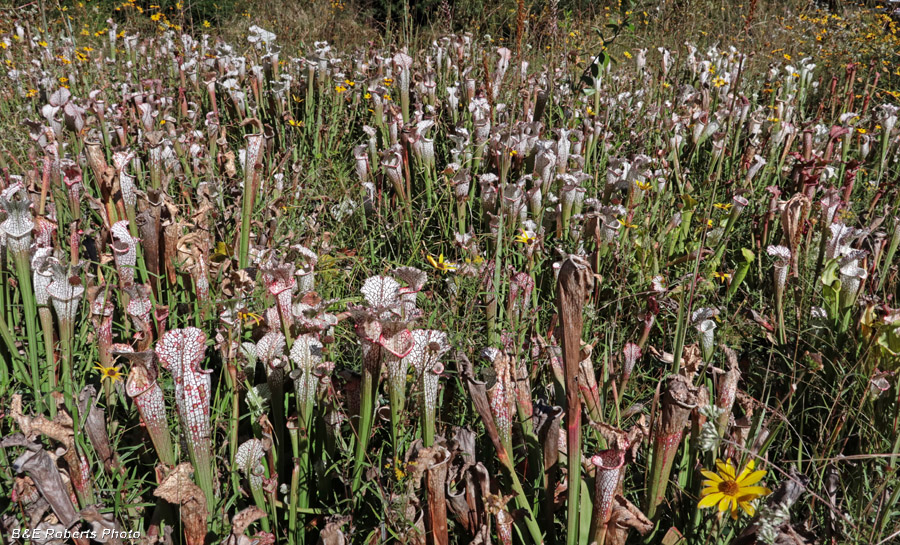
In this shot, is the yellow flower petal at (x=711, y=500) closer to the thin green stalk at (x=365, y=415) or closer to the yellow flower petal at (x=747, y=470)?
the yellow flower petal at (x=747, y=470)

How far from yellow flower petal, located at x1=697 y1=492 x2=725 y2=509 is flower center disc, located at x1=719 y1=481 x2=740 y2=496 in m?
0.01

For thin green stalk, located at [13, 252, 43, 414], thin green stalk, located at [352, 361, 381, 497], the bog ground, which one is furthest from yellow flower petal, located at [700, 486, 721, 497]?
thin green stalk, located at [13, 252, 43, 414]

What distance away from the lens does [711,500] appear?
1.10 meters

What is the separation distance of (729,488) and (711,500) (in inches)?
1.7

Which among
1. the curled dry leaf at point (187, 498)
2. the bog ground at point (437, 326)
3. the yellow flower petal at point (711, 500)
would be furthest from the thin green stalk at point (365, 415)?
the yellow flower petal at point (711, 500)

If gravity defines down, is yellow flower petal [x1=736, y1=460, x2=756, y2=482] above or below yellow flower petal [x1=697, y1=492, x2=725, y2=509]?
above

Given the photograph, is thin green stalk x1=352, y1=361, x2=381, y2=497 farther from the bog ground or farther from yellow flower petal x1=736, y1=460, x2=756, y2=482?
yellow flower petal x1=736, y1=460, x2=756, y2=482

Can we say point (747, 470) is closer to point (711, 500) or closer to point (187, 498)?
point (711, 500)

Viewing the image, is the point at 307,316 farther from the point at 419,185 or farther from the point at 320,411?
the point at 419,185

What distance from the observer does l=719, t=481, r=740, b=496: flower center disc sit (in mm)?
1101

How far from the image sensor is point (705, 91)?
11.0 ft

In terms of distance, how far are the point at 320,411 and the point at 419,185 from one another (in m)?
1.55

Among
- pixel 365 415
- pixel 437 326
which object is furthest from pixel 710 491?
pixel 437 326

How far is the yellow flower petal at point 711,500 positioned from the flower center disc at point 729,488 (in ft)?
0.03
